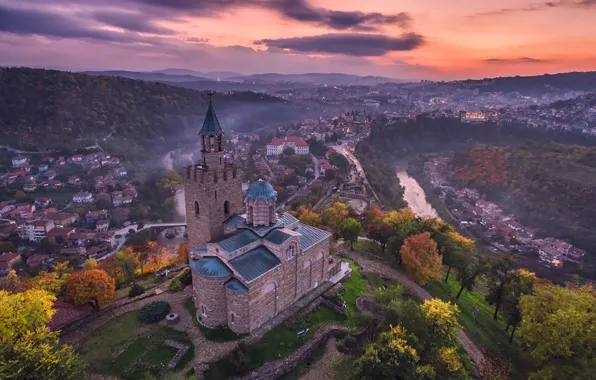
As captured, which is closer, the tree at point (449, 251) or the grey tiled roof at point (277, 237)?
the grey tiled roof at point (277, 237)

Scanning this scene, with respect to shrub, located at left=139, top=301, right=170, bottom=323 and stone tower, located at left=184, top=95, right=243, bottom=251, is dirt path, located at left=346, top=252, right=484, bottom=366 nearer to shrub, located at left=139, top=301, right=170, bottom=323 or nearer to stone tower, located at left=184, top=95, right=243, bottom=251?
stone tower, located at left=184, top=95, right=243, bottom=251

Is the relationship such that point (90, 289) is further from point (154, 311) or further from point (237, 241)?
point (237, 241)

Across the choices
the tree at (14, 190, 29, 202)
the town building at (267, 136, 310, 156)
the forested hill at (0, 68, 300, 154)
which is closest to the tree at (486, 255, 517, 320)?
the town building at (267, 136, 310, 156)

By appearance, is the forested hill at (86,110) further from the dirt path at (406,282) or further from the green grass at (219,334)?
the green grass at (219,334)

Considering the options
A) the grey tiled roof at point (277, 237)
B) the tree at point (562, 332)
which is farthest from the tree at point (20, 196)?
the tree at point (562, 332)

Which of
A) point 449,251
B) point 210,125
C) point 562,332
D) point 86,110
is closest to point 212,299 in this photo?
point 210,125
